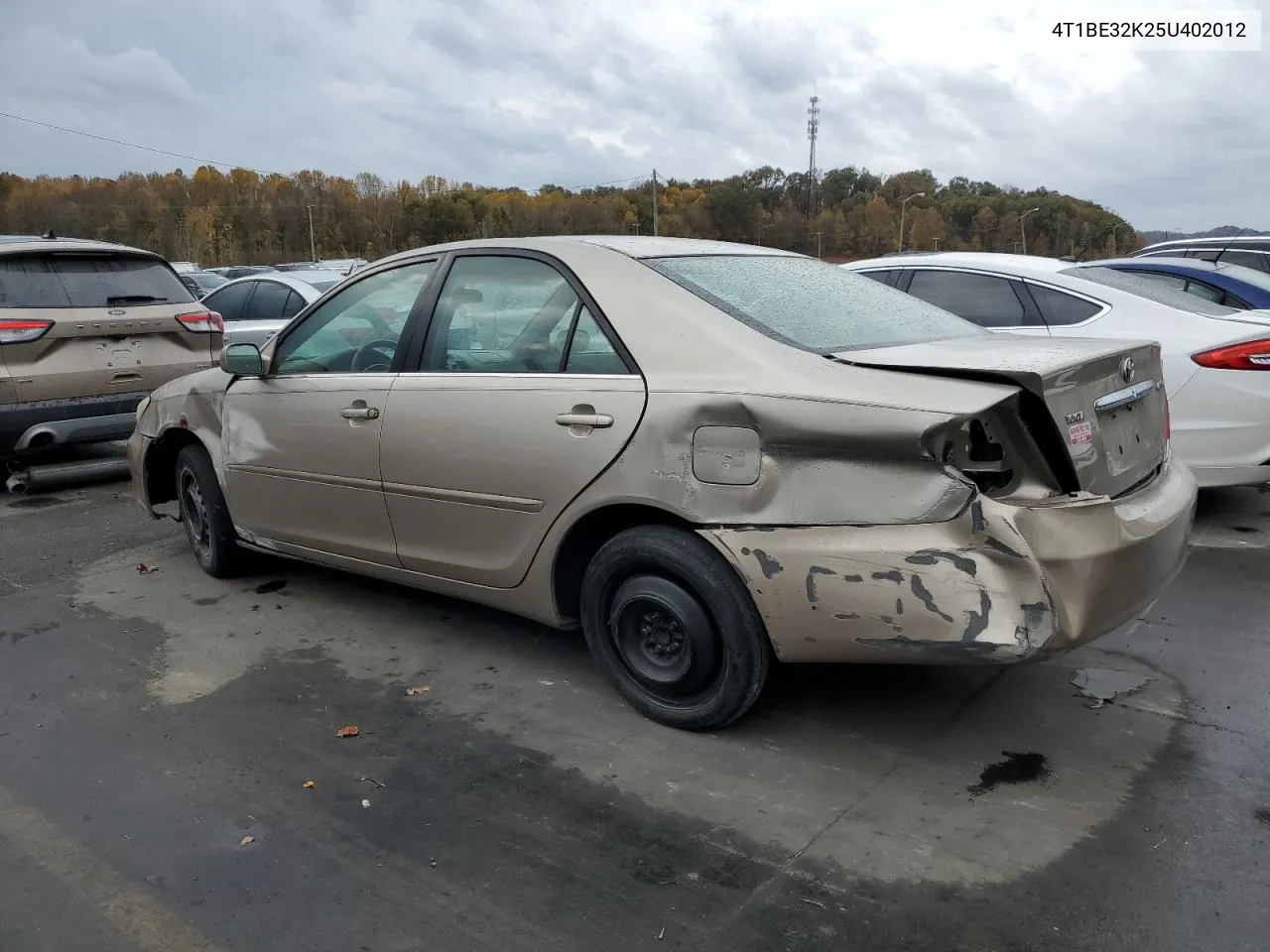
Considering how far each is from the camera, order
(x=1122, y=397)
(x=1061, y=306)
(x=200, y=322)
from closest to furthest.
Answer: (x=1122, y=397) < (x=1061, y=306) < (x=200, y=322)

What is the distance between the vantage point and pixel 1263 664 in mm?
3723

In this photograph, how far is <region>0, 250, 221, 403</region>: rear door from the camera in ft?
21.3

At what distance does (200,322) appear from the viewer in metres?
7.33

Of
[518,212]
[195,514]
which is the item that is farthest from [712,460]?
[518,212]

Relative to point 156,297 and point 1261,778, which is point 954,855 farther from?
point 156,297

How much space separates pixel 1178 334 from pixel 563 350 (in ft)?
12.0

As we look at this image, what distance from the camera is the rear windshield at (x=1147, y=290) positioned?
5.55 m

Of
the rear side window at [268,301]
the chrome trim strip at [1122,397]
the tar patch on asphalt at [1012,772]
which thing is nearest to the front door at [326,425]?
the tar patch on asphalt at [1012,772]

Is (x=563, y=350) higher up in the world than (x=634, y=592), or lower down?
higher up

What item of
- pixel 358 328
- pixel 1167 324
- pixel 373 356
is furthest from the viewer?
pixel 1167 324

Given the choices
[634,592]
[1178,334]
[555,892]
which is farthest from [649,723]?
[1178,334]

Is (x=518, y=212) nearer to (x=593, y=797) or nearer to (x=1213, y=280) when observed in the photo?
(x=1213, y=280)

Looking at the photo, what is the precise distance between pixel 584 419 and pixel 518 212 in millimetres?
26106

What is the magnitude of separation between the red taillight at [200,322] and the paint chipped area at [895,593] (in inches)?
225
